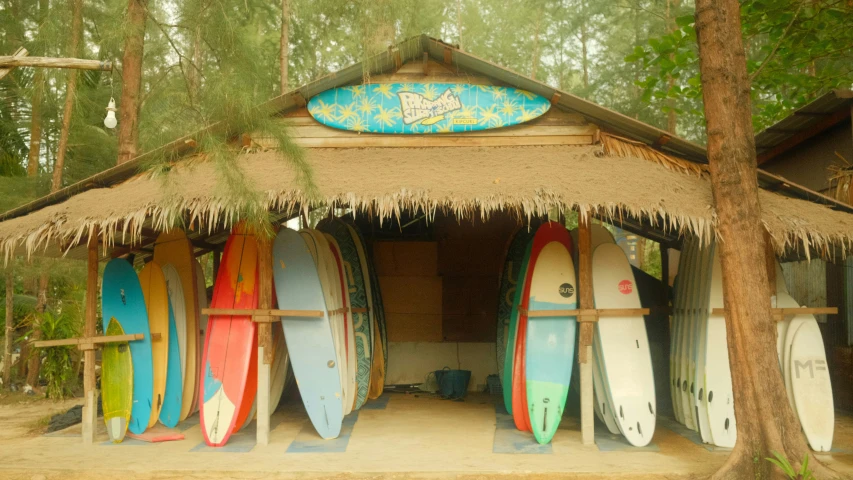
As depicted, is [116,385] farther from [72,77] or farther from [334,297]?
[72,77]

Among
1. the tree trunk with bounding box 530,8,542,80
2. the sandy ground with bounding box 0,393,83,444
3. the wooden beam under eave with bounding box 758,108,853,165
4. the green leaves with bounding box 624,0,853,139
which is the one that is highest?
the tree trunk with bounding box 530,8,542,80

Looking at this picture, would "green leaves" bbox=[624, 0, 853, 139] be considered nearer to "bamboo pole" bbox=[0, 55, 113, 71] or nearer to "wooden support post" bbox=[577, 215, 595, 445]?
"wooden support post" bbox=[577, 215, 595, 445]

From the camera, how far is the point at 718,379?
5723 millimetres

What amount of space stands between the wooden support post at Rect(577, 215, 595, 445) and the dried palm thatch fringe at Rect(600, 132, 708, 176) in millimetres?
984

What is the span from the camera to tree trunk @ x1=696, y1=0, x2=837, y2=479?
4.43 m

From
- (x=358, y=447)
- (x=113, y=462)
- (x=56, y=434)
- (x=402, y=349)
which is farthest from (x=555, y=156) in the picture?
(x=56, y=434)

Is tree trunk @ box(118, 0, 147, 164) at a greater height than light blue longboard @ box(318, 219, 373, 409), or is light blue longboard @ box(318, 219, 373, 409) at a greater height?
tree trunk @ box(118, 0, 147, 164)

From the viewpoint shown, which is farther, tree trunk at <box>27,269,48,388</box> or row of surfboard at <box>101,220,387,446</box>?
tree trunk at <box>27,269,48,388</box>

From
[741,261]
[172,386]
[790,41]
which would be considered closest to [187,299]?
[172,386]

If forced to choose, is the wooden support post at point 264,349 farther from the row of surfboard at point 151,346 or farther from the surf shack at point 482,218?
the row of surfboard at point 151,346

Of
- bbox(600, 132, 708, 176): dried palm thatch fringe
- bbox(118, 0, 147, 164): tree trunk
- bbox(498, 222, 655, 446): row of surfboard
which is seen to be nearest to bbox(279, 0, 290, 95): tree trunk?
bbox(118, 0, 147, 164): tree trunk

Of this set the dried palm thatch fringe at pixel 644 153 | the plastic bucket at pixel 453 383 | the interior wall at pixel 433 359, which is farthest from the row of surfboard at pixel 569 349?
the interior wall at pixel 433 359

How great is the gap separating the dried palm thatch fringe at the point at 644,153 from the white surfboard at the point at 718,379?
0.83 m

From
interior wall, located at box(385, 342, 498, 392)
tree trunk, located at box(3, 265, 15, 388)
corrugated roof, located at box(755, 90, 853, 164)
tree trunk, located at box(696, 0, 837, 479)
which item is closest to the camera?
tree trunk, located at box(696, 0, 837, 479)
